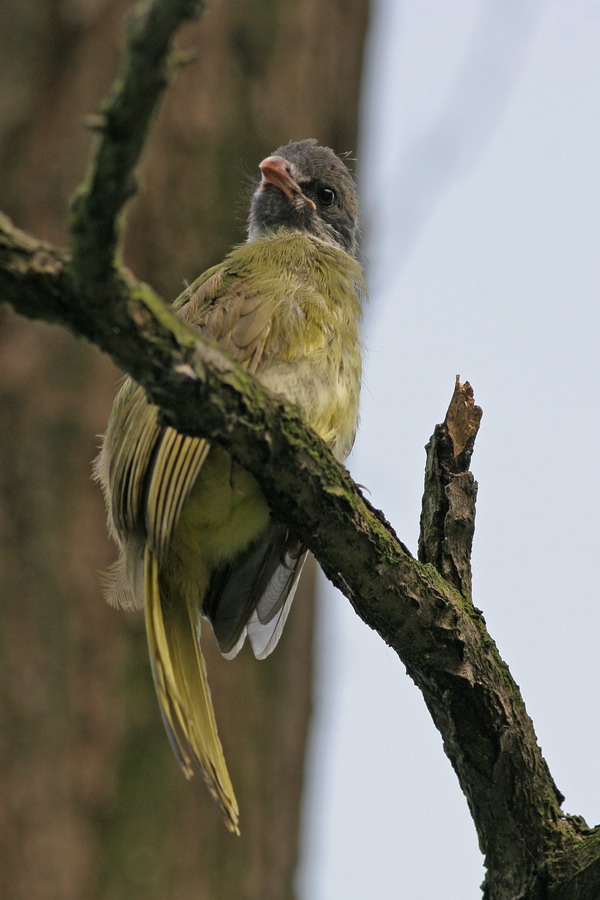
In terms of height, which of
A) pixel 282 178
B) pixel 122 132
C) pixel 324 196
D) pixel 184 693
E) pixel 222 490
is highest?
pixel 324 196

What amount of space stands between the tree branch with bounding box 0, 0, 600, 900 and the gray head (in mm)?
1779

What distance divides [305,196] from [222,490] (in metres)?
1.90

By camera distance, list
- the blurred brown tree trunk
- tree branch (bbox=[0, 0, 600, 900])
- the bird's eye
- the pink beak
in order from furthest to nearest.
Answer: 1. the bird's eye
2. the pink beak
3. the blurred brown tree trunk
4. tree branch (bbox=[0, 0, 600, 900])

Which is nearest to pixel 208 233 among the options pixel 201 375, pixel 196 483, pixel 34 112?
pixel 34 112

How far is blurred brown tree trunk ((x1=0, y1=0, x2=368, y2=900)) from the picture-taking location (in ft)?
14.4

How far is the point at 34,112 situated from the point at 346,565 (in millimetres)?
3275

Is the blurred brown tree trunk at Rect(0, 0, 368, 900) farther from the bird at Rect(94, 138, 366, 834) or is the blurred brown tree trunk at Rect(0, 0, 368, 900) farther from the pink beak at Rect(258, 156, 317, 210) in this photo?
the bird at Rect(94, 138, 366, 834)

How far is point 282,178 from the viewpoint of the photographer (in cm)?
459

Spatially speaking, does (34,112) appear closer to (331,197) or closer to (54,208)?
(54,208)

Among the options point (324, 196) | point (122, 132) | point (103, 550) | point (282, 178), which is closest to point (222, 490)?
point (103, 550)

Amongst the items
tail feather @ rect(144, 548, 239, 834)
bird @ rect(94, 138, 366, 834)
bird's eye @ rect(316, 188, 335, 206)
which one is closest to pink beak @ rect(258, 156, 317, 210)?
bird's eye @ rect(316, 188, 335, 206)

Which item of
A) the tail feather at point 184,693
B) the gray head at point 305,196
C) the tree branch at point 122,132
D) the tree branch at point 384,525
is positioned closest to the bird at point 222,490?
the tail feather at point 184,693

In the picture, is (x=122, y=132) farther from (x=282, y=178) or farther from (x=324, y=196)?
(x=324, y=196)

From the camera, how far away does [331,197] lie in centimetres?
483
